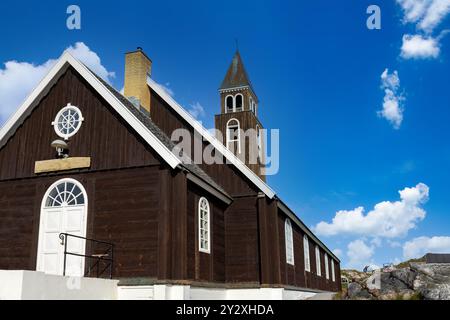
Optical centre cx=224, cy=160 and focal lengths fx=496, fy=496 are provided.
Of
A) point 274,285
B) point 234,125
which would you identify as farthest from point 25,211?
point 234,125

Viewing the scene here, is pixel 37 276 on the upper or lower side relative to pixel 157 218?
lower

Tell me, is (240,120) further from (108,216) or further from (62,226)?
(62,226)

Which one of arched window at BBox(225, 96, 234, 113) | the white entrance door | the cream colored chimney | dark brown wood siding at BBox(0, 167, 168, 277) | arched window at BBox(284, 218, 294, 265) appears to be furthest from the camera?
arched window at BBox(225, 96, 234, 113)

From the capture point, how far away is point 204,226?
16.9 m

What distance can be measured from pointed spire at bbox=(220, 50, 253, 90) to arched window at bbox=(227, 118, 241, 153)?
259 centimetres

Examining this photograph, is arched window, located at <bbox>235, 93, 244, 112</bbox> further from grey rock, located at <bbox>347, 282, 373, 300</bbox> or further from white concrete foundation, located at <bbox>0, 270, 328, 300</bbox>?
grey rock, located at <bbox>347, 282, 373, 300</bbox>

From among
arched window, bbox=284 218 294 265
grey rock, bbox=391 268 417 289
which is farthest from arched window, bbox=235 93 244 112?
grey rock, bbox=391 268 417 289

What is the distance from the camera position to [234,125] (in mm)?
32156

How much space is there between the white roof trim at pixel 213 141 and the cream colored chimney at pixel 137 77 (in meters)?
0.36

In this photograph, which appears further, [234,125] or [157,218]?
[234,125]

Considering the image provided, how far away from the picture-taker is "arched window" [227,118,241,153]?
31953mm
